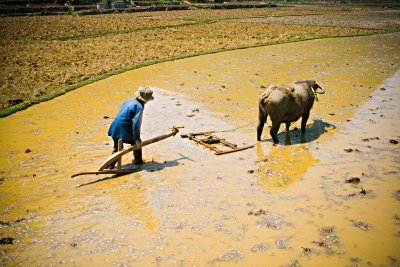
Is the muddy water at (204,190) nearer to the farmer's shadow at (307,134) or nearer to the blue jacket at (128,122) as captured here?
the farmer's shadow at (307,134)

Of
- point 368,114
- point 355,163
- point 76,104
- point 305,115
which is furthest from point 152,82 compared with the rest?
point 355,163

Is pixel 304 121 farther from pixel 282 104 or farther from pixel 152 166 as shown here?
pixel 152 166

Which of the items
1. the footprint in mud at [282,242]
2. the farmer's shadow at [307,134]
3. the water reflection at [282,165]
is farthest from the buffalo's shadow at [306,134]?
the footprint in mud at [282,242]

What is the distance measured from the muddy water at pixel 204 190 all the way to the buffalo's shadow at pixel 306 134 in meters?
0.04

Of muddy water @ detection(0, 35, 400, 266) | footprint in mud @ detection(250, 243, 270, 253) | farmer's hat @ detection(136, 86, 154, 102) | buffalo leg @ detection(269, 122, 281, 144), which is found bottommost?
footprint in mud @ detection(250, 243, 270, 253)

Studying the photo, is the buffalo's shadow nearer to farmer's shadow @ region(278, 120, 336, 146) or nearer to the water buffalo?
farmer's shadow @ region(278, 120, 336, 146)

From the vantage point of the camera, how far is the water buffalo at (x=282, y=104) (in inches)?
270

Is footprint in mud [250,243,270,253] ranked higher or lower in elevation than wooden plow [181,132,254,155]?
lower

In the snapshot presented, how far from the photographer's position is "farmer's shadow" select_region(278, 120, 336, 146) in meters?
7.36

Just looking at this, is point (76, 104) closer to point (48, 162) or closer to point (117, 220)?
point (48, 162)

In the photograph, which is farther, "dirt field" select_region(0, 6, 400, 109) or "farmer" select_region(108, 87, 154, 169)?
"dirt field" select_region(0, 6, 400, 109)

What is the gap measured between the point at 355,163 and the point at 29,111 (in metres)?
8.46

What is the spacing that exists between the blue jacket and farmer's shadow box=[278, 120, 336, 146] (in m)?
3.36

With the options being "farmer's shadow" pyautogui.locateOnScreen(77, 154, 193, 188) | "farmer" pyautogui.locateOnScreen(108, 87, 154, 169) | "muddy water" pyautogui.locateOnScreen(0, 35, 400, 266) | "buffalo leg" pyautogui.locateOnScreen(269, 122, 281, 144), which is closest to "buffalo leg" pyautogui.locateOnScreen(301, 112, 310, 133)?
"muddy water" pyautogui.locateOnScreen(0, 35, 400, 266)
